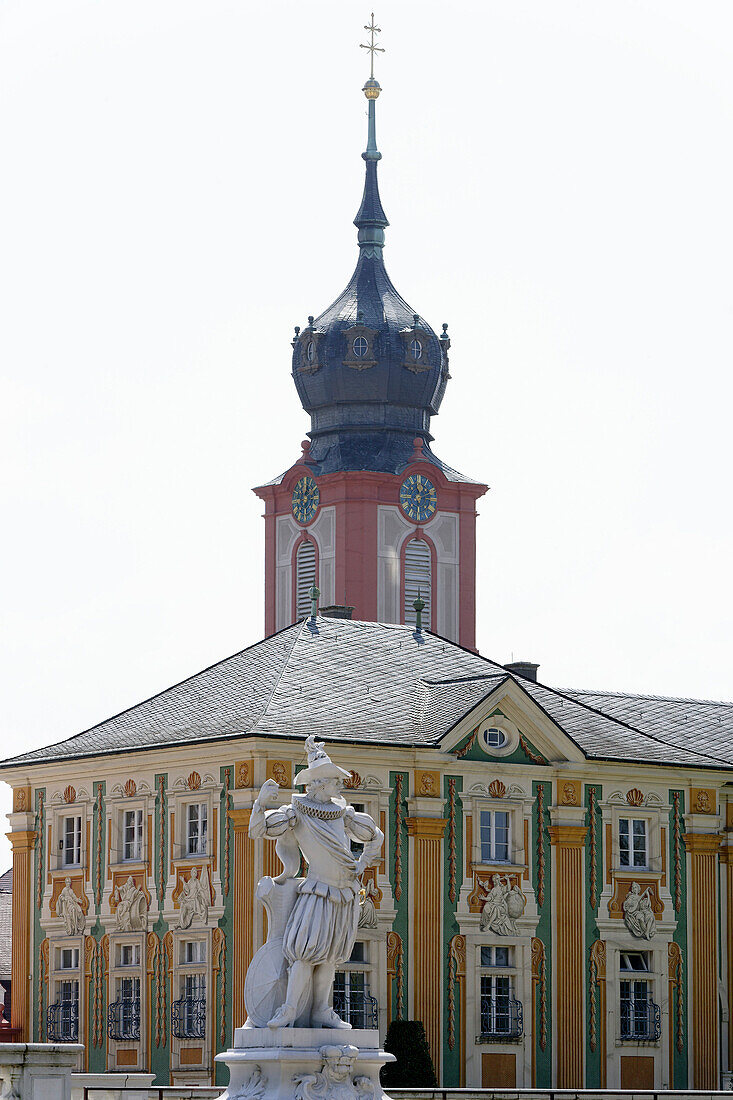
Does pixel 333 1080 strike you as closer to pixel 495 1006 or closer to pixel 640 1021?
pixel 495 1006

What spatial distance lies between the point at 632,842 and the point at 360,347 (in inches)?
1439

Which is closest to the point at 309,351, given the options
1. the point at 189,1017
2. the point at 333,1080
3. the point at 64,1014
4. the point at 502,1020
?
the point at 64,1014

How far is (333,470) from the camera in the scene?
93.3m

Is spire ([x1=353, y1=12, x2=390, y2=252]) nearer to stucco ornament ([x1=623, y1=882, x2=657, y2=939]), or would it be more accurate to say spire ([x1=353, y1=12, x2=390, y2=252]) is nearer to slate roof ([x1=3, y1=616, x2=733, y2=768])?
slate roof ([x1=3, y1=616, x2=733, y2=768])

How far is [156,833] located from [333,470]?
36.7 metres

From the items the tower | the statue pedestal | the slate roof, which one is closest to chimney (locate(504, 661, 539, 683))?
the slate roof

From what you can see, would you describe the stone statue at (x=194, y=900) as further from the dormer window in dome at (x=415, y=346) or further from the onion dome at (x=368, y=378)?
the dormer window in dome at (x=415, y=346)

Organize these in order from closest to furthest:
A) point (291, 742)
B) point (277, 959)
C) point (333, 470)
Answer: point (277, 959), point (291, 742), point (333, 470)

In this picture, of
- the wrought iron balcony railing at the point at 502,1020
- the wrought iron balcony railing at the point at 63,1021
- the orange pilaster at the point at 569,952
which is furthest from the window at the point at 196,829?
the orange pilaster at the point at 569,952

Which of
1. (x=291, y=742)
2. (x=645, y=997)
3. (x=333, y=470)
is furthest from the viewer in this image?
(x=333, y=470)

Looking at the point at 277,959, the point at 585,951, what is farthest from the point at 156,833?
the point at 277,959

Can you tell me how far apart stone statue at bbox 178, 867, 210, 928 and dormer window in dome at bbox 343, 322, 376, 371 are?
39273 mm

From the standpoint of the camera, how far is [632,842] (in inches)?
2387

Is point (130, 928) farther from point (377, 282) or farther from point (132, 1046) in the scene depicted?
point (377, 282)
